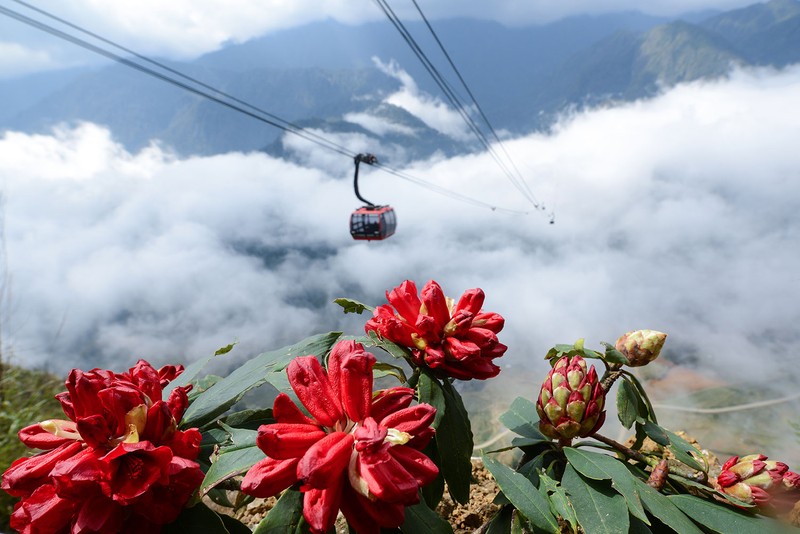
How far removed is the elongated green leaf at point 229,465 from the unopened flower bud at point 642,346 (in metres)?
1.20

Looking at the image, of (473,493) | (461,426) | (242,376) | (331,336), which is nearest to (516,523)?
(461,426)

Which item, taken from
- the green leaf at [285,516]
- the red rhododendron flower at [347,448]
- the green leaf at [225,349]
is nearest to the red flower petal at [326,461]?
the red rhododendron flower at [347,448]

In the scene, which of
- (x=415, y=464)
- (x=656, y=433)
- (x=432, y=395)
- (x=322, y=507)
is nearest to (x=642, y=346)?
(x=656, y=433)

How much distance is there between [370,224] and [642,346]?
18.5m

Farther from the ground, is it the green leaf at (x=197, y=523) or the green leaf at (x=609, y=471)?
the green leaf at (x=609, y=471)

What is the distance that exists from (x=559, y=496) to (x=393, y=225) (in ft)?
67.6

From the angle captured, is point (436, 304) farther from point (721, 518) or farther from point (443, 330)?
point (721, 518)

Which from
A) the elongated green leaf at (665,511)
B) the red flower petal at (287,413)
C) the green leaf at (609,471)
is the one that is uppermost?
the red flower petal at (287,413)

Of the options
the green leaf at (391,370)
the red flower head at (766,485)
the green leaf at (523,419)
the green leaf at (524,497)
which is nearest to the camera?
the green leaf at (524,497)

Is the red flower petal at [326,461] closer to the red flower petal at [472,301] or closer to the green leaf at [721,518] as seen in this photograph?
the red flower petal at [472,301]

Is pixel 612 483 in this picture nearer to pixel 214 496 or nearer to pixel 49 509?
pixel 214 496

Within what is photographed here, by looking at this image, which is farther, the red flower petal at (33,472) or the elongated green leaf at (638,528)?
the elongated green leaf at (638,528)

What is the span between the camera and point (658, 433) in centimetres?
151

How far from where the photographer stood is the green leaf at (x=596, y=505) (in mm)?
1102
